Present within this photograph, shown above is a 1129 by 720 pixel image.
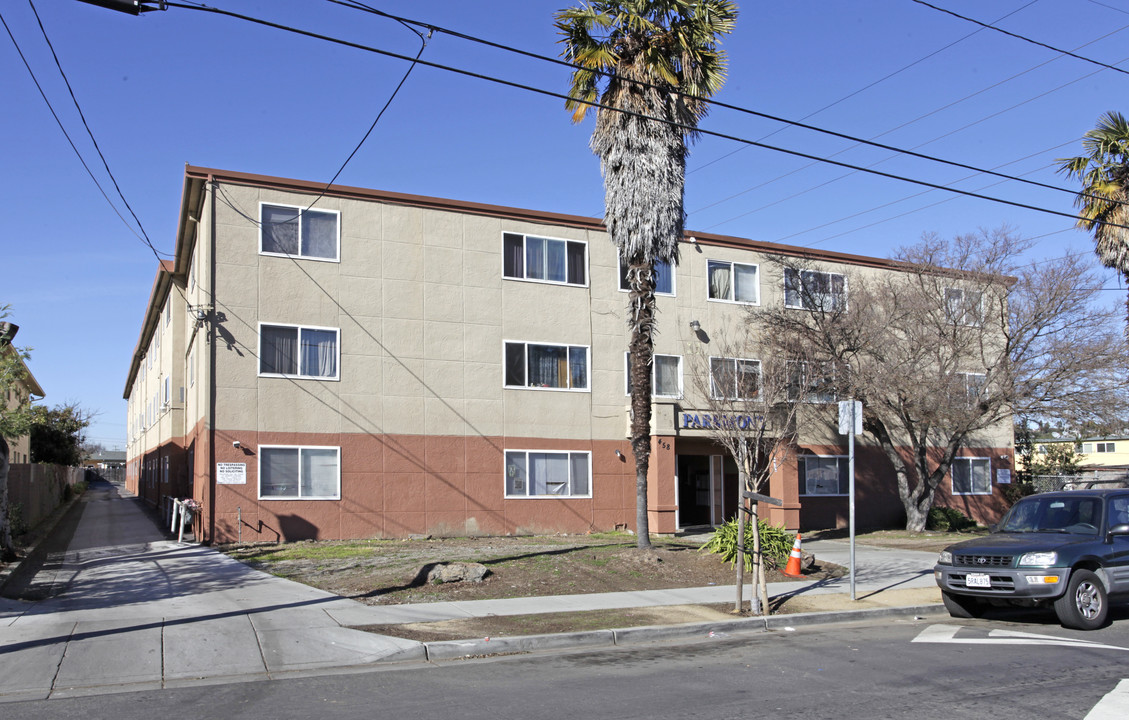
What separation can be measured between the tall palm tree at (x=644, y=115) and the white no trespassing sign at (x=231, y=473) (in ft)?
29.7

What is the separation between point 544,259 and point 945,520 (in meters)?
14.4

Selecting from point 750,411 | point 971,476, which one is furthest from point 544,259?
point 971,476

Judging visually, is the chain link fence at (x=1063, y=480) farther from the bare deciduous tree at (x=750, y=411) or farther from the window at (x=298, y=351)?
the window at (x=298, y=351)

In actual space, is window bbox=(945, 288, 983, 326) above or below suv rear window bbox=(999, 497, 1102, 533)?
above

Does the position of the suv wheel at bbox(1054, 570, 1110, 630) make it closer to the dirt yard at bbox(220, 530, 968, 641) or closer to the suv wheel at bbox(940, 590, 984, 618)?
the suv wheel at bbox(940, 590, 984, 618)

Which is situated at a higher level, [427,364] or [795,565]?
[427,364]

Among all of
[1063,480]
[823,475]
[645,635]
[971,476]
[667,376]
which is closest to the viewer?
[645,635]

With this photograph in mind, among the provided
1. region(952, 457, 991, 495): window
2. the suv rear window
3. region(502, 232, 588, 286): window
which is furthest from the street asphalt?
region(952, 457, 991, 495): window

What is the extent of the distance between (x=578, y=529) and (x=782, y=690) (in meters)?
16.0

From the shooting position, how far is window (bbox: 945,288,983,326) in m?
23.5

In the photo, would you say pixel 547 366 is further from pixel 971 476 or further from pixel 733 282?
pixel 971 476

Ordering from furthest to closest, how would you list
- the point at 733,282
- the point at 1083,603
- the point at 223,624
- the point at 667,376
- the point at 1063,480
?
1. the point at 1063,480
2. the point at 733,282
3. the point at 667,376
4. the point at 1083,603
5. the point at 223,624

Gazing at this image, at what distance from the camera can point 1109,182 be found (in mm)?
25391

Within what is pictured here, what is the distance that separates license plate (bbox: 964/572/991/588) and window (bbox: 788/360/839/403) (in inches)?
422
